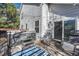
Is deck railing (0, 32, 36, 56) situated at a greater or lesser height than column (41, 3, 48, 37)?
lesser

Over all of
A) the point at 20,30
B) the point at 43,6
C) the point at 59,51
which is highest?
the point at 43,6

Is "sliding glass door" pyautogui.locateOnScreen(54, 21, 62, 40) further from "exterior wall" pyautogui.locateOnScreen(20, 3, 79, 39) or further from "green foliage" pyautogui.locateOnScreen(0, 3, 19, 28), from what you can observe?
"green foliage" pyautogui.locateOnScreen(0, 3, 19, 28)

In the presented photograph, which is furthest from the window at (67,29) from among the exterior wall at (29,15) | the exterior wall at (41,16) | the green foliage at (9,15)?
the green foliage at (9,15)

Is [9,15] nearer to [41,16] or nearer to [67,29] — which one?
[41,16]

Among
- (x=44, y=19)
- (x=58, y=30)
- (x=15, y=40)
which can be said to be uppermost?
(x=44, y=19)

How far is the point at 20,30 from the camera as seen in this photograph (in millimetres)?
4488

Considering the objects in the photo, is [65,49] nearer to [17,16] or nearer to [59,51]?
[59,51]

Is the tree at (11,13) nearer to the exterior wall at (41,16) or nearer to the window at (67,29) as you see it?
the exterior wall at (41,16)

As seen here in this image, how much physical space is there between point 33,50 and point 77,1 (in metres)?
0.94

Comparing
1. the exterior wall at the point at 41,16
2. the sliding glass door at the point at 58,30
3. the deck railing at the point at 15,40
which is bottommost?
the deck railing at the point at 15,40

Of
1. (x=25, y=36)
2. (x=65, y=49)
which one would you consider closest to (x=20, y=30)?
(x=25, y=36)

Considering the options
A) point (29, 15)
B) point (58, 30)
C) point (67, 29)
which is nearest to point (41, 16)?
point (29, 15)

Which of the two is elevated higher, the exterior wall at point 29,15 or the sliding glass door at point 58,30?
the exterior wall at point 29,15

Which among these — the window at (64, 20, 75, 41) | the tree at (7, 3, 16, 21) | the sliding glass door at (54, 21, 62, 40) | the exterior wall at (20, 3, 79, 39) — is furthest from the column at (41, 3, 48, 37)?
the tree at (7, 3, 16, 21)
